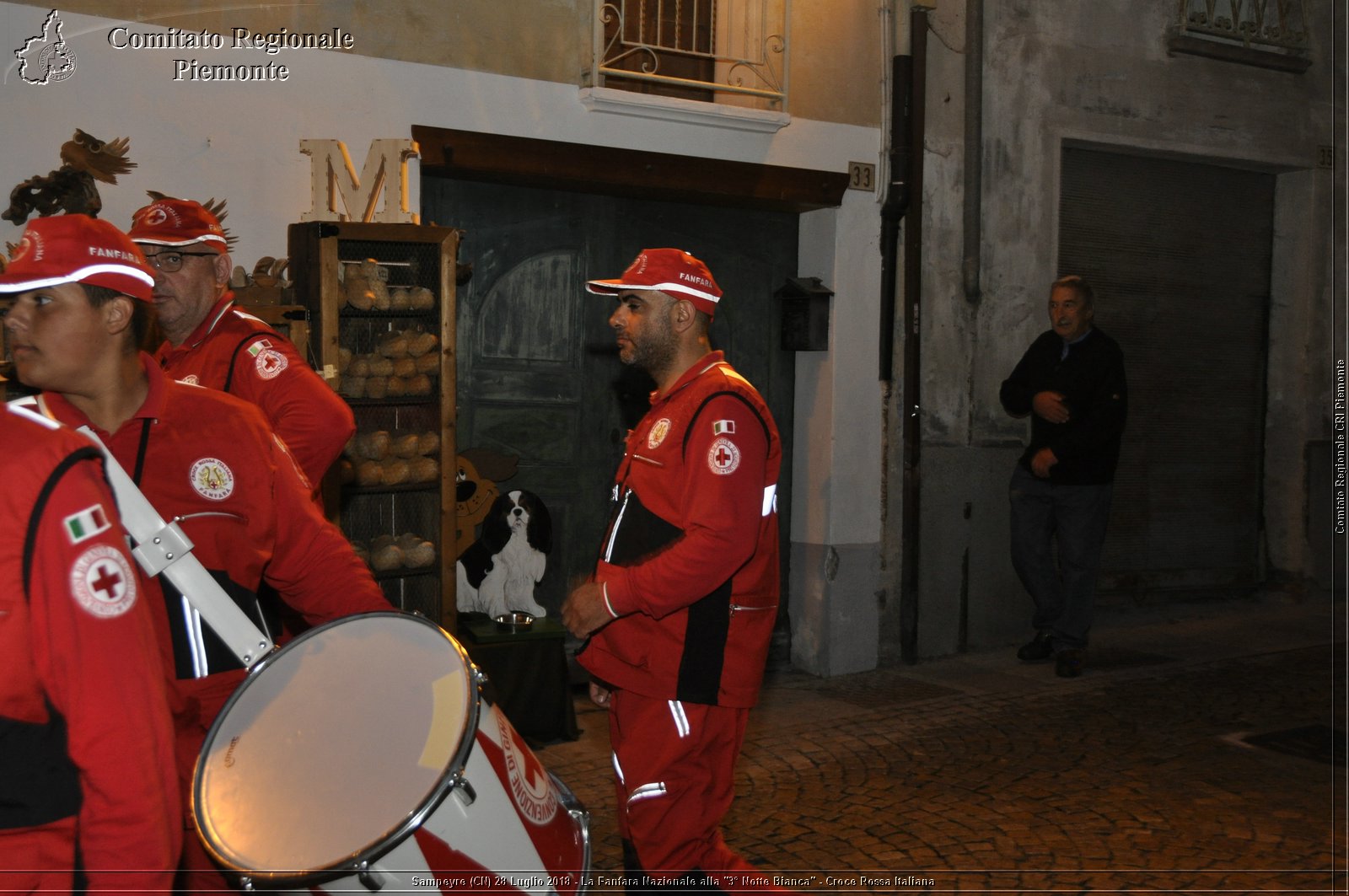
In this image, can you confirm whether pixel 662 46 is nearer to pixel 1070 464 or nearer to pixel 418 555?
pixel 418 555

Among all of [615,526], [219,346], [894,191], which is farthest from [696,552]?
[894,191]

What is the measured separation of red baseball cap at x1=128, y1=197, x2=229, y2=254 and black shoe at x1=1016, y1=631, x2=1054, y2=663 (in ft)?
21.4

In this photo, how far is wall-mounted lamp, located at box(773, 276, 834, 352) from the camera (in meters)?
8.35

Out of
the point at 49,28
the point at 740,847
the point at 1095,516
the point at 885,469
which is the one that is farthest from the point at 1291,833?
the point at 49,28

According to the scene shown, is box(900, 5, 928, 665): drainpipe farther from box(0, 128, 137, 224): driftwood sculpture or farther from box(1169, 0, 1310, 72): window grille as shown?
box(0, 128, 137, 224): driftwood sculpture

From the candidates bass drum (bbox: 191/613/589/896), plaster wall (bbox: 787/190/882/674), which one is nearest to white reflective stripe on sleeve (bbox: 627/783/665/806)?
bass drum (bbox: 191/613/589/896)

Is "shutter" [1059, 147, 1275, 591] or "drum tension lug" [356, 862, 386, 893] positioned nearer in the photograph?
"drum tension lug" [356, 862, 386, 893]

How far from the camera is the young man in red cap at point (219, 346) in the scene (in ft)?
13.8

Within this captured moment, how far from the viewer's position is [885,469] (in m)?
8.77

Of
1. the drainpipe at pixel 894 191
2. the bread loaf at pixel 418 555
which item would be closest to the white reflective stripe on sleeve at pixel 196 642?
the bread loaf at pixel 418 555

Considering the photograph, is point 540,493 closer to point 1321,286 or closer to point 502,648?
point 502,648

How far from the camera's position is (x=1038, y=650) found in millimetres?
8812

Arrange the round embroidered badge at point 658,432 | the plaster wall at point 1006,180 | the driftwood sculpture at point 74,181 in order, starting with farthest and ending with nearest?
the plaster wall at point 1006,180 < the driftwood sculpture at point 74,181 < the round embroidered badge at point 658,432

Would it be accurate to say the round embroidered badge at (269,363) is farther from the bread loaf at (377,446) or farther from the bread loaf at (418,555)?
the bread loaf at (418,555)
